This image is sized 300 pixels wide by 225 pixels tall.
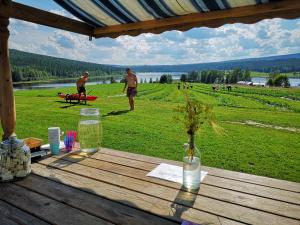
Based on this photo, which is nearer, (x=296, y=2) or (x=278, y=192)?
(x=278, y=192)

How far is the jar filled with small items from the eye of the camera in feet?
8.44

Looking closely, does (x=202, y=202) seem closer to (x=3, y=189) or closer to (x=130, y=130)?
(x=3, y=189)

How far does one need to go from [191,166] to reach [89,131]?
1.63m

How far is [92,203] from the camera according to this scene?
7.17 feet

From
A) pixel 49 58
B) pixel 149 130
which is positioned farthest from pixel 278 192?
pixel 49 58

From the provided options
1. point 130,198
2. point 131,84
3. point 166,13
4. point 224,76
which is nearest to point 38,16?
point 166,13

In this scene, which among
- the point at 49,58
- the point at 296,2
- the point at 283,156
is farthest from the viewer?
the point at 49,58

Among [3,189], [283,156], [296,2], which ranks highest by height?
[296,2]

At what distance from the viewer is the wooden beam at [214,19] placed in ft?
9.14

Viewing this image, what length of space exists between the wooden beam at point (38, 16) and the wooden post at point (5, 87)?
0.36 ft

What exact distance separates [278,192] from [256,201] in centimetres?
30

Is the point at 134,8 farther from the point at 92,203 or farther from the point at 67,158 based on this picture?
the point at 92,203

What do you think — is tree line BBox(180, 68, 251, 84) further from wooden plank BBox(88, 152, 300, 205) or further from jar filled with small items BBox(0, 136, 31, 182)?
jar filled with small items BBox(0, 136, 31, 182)

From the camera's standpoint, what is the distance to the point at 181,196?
229cm
